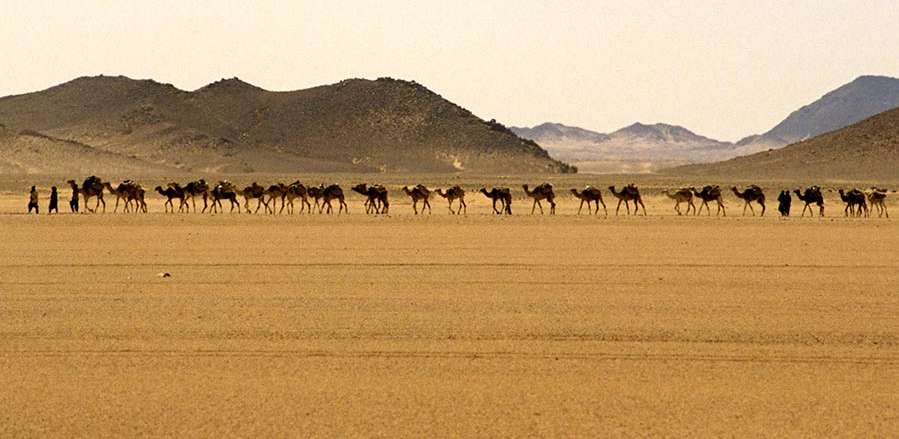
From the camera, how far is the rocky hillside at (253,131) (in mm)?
109938

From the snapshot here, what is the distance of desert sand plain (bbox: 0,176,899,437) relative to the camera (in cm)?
1038

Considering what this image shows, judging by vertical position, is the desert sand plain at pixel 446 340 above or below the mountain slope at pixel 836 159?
below

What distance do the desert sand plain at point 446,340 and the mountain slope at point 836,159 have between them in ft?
223

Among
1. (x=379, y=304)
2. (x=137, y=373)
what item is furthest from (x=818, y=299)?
(x=137, y=373)

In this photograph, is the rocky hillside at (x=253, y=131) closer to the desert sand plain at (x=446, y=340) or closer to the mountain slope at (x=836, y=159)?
the mountain slope at (x=836, y=159)

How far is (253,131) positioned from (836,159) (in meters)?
59.4

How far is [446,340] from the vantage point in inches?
535

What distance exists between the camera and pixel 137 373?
11.8m

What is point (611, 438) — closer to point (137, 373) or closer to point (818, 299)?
point (137, 373)

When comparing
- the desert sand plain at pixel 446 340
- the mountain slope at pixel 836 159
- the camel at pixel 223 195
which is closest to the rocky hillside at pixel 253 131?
the mountain slope at pixel 836 159

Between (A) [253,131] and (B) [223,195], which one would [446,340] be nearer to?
(B) [223,195]

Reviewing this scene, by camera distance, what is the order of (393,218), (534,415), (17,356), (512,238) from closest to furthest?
(534,415) → (17,356) → (512,238) → (393,218)

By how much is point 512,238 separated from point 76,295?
12.3 meters

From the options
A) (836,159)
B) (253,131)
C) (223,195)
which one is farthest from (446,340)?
(253,131)
